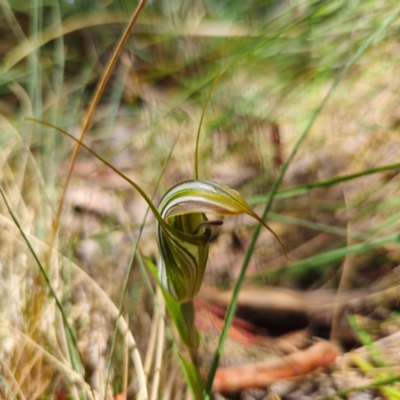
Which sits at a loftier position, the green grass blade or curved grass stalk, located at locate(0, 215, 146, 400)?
the green grass blade

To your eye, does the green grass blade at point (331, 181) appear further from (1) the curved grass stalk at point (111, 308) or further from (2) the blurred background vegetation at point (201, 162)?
(1) the curved grass stalk at point (111, 308)

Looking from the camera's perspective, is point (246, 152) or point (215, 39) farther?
point (215, 39)

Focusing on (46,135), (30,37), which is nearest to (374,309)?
(46,135)

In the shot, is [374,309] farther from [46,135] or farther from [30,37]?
[30,37]

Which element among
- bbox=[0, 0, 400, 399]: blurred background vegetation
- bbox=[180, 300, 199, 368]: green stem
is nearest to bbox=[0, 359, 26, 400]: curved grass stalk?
bbox=[0, 0, 400, 399]: blurred background vegetation

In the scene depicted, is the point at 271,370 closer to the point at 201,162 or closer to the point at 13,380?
the point at 13,380

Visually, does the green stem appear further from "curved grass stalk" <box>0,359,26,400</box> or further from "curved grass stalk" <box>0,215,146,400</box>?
"curved grass stalk" <box>0,359,26,400</box>
